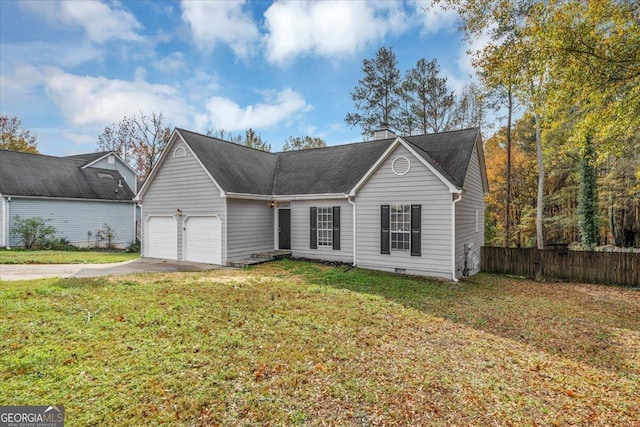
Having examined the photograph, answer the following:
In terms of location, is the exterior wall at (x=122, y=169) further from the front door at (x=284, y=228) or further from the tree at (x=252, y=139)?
the front door at (x=284, y=228)

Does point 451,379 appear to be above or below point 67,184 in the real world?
Answer: below

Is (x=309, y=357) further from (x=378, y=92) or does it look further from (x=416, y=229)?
(x=378, y=92)

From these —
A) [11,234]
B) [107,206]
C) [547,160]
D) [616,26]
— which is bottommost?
[11,234]

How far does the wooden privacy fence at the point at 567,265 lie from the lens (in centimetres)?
1127

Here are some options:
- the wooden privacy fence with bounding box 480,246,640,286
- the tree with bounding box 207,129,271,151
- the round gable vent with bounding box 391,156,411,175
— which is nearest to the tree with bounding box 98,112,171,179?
the tree with bounding box 207,129,271,151

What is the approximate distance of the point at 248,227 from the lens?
14.2m

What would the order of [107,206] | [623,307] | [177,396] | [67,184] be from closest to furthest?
[177,396], [623,307], [67,184], [107,206]

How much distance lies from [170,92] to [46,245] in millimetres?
12542

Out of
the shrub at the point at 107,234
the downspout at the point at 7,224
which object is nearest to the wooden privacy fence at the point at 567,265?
the shrub at the point at 107,234

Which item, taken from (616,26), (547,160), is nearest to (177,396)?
(616,26)

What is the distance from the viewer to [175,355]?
461 cm

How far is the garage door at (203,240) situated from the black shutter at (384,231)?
21.9 feet

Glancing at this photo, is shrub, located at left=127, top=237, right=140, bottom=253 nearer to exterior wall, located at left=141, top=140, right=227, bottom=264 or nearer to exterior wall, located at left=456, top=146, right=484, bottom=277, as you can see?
exterior wall, located at left=141, top=140, right=227, bottom=264

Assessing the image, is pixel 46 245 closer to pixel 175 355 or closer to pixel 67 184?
pixel 67 184
